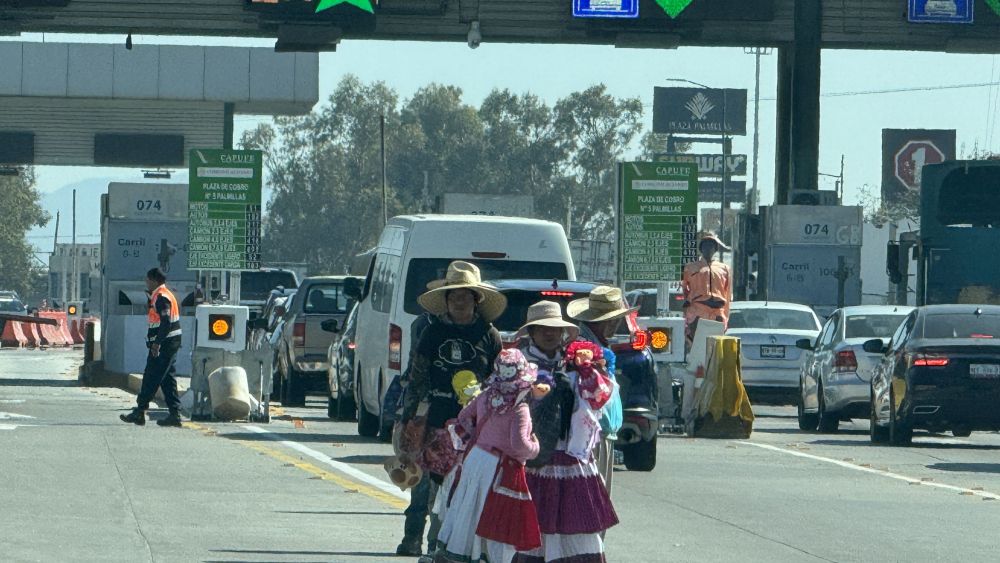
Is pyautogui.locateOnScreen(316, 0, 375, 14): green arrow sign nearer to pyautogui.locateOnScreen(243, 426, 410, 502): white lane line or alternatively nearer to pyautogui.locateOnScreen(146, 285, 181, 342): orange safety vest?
pyautogui.locateOnScreen(146, 285, 181, 342): orange safety vest

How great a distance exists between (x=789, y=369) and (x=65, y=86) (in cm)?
2076

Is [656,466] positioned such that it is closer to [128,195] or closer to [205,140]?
[128,195]

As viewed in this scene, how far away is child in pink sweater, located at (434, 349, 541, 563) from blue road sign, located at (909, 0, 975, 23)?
24.8 metres

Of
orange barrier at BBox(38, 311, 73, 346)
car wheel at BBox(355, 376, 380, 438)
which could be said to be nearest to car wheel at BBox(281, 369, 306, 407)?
car wheel at BBox(355, 376, 380, 438)

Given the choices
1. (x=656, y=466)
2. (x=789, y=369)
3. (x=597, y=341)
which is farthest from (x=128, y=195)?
(x=597, y=341)

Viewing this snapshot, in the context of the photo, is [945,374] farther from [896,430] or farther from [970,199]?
[970,199]

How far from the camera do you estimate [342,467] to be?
18.8m

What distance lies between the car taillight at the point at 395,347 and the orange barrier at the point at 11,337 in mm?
48648

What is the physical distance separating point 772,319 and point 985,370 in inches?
372

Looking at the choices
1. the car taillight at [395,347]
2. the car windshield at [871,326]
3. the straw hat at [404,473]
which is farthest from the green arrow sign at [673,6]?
the straw hat at [404,473]

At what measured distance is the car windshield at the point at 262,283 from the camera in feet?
147

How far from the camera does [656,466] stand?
20.0 m

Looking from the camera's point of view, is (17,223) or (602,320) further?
(17,223)

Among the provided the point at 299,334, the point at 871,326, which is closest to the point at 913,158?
the point at 299,334
